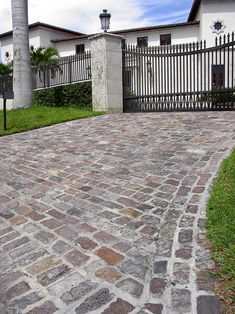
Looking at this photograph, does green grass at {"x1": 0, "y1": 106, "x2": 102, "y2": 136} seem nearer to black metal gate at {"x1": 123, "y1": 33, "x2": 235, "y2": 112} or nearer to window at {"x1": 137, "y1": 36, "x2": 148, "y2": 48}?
black metal gate at {"x1": 123, "y1": 33, "x2": 235, "y2": 112}

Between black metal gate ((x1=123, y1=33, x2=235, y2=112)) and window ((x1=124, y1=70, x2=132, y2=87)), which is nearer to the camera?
black metal gate ((x1=123, y1=33, x2=235, y2=112))

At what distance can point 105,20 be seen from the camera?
12508 mm

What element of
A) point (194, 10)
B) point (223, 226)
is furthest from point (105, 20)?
point (194, 10)

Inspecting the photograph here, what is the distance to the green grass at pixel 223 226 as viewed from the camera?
103 inches

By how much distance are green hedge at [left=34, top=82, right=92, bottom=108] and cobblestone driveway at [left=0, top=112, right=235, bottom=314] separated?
644 centimetres

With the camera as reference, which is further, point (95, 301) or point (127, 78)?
point (127, 78)

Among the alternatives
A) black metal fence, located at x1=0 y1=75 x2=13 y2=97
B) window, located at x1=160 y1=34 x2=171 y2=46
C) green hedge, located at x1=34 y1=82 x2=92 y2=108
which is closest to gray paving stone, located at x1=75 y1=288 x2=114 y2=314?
green hedge, located at x1=34 y1=82 x2=92 y2=108

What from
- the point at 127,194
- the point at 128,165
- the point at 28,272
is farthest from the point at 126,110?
the point at 28,272

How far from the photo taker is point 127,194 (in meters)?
4.44

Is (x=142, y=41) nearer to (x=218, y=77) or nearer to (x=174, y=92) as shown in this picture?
(x=218, y=77)

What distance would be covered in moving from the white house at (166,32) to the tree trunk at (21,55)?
776 cm

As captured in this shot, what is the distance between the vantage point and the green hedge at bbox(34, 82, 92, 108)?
13.4 meters

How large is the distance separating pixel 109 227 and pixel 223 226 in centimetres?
108

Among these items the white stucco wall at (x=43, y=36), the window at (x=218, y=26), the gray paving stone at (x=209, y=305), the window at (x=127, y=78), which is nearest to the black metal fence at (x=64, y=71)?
the window at (x=127, y=78)
